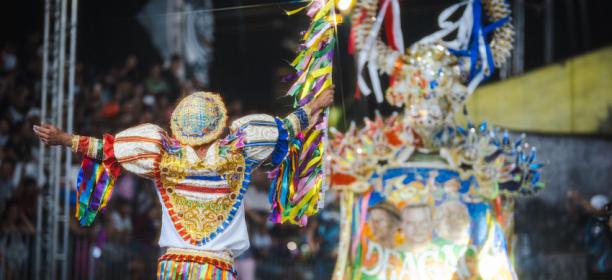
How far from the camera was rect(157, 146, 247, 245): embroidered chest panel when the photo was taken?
4605mm

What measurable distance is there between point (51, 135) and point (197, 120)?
0.72m

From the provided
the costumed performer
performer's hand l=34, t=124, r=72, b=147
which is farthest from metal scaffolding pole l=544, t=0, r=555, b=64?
performer's hand l=34, t=124, r=72, b=147

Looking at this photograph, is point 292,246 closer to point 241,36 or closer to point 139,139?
point 241,36

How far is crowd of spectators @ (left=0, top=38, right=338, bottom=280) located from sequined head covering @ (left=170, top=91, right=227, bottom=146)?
4285mm

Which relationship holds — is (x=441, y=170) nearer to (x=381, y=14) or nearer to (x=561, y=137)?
(x=381, y=14)

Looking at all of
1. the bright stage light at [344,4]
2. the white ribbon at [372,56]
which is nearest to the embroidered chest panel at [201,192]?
the white ribbon at [372,56]

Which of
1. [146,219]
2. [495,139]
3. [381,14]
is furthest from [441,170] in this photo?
[146,219]

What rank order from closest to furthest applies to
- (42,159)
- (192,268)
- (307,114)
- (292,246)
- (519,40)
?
(192,268)
(307,114)
(42,159)
(519,40)
(292,246)

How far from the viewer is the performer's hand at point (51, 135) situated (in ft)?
15.0

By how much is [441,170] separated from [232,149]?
300 centimetres

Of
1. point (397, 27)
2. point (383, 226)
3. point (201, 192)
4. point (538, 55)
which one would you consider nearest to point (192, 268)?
point (201, 192)

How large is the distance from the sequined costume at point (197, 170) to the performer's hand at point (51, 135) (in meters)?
0.05

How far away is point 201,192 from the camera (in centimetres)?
464

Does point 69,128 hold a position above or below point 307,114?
above
